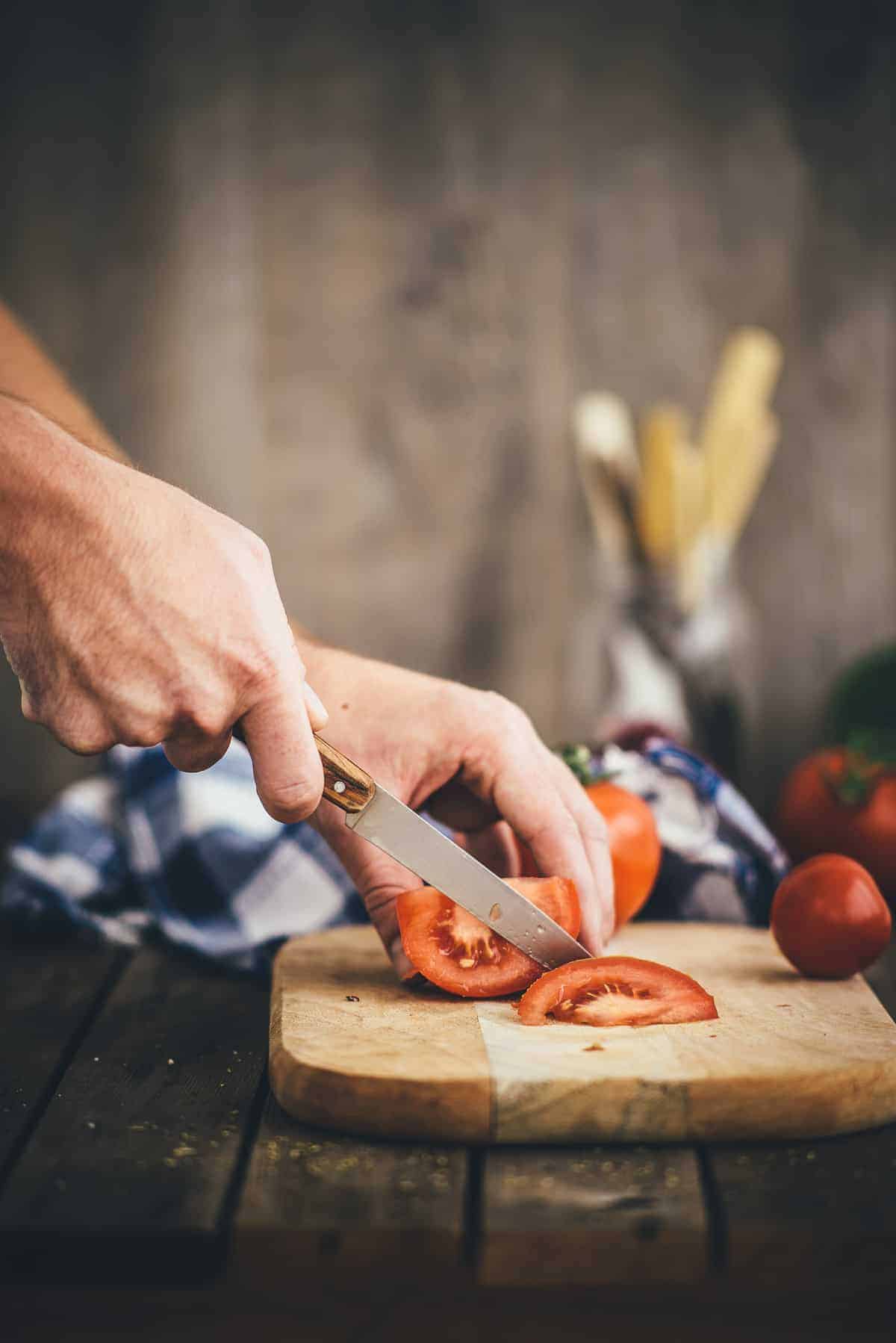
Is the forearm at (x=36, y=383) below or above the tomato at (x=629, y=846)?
above

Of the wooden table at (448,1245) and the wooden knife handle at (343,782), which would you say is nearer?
the wooden table at (448,1245)

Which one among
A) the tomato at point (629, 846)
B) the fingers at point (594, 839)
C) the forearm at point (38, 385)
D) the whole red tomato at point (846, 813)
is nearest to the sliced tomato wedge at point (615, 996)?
the fingers at point (594, 839)

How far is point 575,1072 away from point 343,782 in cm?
33

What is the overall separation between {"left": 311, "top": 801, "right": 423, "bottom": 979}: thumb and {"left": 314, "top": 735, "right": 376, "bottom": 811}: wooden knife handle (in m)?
0.12

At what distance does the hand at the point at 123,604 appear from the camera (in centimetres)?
102

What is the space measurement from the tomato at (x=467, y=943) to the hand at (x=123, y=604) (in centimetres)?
27

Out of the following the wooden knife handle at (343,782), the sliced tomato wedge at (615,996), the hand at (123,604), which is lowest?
the sliced tomato wedge at (615,996)

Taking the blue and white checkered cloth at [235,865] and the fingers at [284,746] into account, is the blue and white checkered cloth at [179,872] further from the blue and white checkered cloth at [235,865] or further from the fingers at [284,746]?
the fingers at [284,746]

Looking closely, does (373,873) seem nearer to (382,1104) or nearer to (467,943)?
(467,943)

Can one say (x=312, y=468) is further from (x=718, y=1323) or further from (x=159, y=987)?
(x=718, y=1323)

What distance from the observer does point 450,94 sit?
2.66 metres

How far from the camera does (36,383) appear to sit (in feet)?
4.78

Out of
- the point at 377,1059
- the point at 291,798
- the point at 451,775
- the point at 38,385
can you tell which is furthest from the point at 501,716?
the point at 38,385

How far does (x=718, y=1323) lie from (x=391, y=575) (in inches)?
79.3
